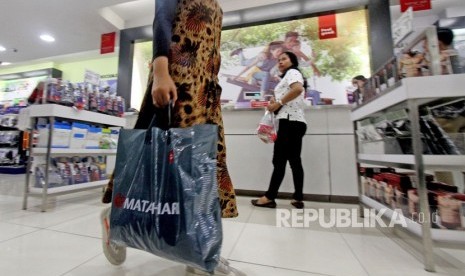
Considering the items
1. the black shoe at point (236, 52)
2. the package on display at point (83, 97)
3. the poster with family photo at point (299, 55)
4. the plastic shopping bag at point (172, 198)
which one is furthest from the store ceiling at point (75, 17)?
the plastic shopping bag at point (172, 198)

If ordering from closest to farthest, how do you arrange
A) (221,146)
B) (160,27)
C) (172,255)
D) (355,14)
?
1. (172,255)
2. (160,27)
3. (221,146)
4. (355,14)

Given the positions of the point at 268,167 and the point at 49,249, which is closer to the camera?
the point at 49,249

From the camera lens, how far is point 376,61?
2.46 meters


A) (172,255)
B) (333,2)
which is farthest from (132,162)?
(333,2)

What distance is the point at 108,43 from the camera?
3660 millimetres

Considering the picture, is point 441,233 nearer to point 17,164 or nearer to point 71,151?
point 71,151

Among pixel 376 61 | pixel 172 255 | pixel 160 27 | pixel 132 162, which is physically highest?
pixel 376 61

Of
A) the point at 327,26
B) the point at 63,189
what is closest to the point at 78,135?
the point at 63,189

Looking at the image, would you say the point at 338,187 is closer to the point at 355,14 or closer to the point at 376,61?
the point at 376,61

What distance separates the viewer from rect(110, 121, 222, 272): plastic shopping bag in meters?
0.56

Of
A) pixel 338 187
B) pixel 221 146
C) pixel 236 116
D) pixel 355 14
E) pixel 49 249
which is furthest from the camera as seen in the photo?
pixel 355 14

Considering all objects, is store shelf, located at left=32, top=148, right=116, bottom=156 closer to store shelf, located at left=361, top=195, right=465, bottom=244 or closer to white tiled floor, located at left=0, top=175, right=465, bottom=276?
white tiled floor, located at left=0, top=175, right=465, bottom=276

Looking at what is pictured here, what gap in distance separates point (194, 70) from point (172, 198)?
468mm

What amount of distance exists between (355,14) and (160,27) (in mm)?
2977
